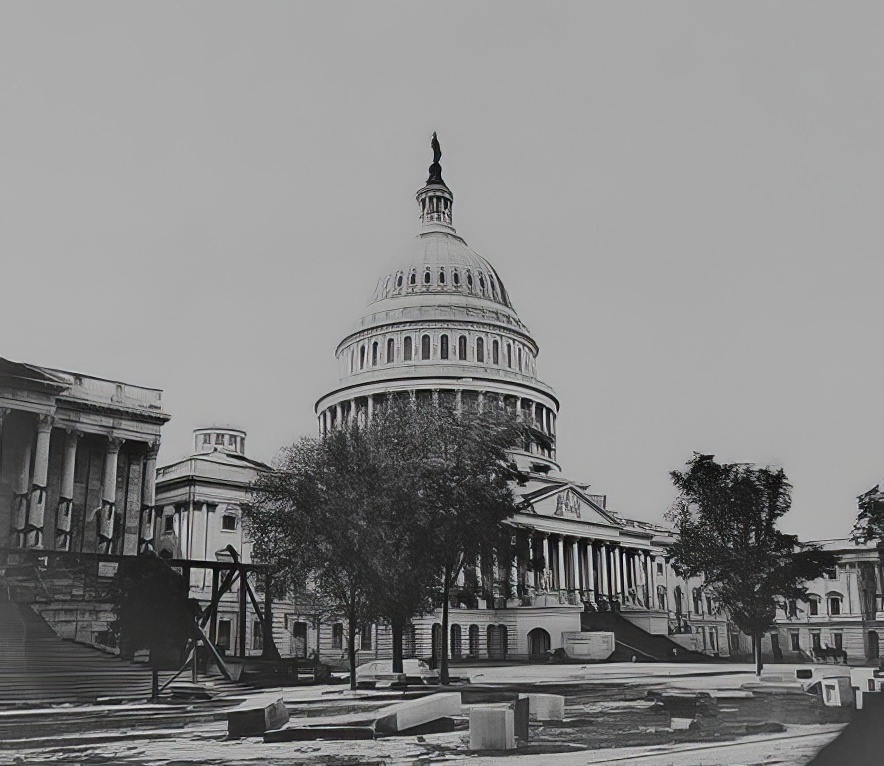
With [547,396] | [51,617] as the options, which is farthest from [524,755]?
A: [547,396]

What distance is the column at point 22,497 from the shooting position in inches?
596

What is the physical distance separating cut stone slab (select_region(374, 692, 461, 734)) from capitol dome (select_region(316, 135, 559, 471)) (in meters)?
54.0

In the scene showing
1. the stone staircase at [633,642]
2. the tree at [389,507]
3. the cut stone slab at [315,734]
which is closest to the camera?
the cut stone slab at [315,734]

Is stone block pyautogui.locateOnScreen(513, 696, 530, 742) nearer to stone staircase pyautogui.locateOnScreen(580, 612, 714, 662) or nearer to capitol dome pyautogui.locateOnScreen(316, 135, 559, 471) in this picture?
stone staircase pyautogui.locateOnScreen(580, 612, 714, 662)

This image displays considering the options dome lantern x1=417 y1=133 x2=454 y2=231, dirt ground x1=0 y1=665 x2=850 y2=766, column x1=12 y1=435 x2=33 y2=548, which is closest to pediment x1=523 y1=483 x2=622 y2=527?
dome lantern x1=417 y1=133 x2=454 y2=231

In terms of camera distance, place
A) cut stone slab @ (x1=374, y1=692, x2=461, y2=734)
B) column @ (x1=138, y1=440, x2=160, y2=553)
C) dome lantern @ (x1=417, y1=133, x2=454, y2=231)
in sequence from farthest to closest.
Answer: dome lantern @ (x1=417, y1=133, x2=454, y2=231), column @ (x1=138, y1=440, x2=160, y2=553), cut stone slab @ (x1=374, y1=692, x2=461, y2=734)

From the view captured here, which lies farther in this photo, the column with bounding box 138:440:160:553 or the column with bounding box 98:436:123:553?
the column with bounding box 138:440:160:553

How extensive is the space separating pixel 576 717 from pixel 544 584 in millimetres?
45412

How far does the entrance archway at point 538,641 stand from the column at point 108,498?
107 feet

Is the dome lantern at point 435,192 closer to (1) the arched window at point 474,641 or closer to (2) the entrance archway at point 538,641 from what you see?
(1) the arched window at point 474,641

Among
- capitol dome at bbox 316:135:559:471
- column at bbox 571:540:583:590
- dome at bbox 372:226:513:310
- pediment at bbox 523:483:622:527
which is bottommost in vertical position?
column at bbox 571:540:583:590

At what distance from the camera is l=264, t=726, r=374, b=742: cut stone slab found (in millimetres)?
13156

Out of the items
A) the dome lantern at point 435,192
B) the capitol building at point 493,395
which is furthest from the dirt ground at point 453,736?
the capitol building at point 493,395

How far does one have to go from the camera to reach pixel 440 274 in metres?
79.5
